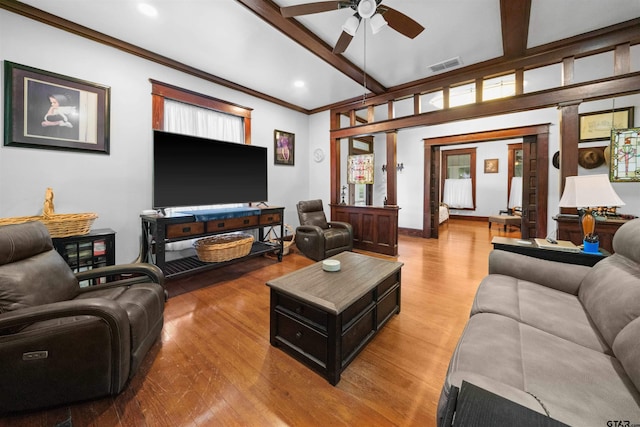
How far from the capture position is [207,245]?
3006 millimetres

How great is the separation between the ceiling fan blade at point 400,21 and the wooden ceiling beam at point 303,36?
947 millimetres

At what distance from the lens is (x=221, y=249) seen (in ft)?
9.92

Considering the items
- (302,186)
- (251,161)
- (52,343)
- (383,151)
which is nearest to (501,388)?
(52,343)

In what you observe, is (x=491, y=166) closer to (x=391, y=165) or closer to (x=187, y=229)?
(x=391, y=165)

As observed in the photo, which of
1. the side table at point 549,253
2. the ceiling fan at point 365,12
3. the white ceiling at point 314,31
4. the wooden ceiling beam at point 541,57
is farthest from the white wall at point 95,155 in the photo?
the side table at point 549,253

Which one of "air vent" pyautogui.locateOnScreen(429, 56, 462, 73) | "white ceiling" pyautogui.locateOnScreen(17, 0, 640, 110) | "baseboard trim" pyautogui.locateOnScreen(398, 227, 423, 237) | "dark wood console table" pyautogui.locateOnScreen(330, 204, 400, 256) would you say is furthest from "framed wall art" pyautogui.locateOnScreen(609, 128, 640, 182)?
"baseboard trim" pyautogui.locateOnScreen(398, 227, 423, 237)

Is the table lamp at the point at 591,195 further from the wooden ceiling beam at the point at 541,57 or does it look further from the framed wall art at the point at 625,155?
the wooden ceiling beam at the point at 541,57

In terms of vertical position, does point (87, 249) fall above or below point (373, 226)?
below

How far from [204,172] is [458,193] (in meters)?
7.84

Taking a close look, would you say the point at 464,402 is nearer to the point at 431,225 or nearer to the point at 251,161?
the point at 251,161

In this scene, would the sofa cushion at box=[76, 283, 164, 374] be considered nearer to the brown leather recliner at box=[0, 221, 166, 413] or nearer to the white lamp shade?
the brown leather recliner at box=[0, 221, 166, 413]

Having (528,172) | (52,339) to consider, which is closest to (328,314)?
(52,339)

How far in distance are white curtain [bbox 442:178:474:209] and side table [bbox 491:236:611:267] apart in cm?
634

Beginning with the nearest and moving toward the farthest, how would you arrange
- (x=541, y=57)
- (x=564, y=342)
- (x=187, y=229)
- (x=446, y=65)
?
(x=564, y=342)
(x=187, y=229)
(x=541, y=57)
(x=446, y=65)
